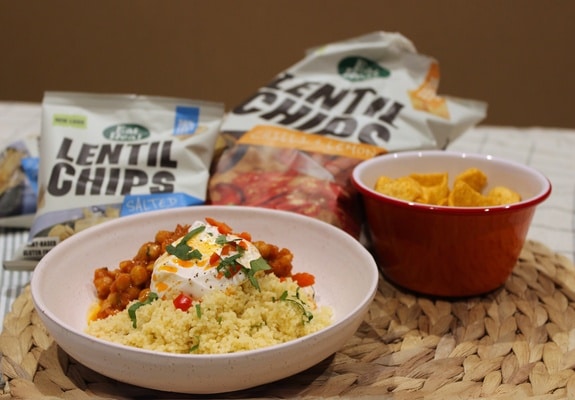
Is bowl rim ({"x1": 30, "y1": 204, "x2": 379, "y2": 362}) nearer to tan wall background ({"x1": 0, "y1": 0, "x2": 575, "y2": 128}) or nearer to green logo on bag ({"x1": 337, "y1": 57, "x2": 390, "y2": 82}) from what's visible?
green logo on bag ({"x1": 337, "y1": 57, "x2": 390, "y2": 82})

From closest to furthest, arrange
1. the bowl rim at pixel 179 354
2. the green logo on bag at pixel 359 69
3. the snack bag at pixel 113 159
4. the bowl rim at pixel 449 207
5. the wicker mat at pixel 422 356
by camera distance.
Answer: the bowl rim at pixel 179 354 < the wicker mat at pixel 422 356 < the bowl rim at pixel 449 207 < the snack bag at pixel 113 159 < the green logo on bag at pixel 359 69

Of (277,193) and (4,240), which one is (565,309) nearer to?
(277,193)

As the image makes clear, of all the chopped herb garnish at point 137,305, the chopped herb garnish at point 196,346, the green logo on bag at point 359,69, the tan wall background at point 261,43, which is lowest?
the tan wall background at point 261,43

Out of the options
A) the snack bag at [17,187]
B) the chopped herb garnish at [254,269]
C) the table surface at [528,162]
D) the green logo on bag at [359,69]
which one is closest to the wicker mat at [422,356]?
the chopped herb garnish at [254,269]

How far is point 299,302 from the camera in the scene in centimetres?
94

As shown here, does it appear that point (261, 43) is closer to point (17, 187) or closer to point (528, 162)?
point (528, 162)

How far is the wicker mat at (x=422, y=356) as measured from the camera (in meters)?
0.87

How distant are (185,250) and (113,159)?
0.51 metres

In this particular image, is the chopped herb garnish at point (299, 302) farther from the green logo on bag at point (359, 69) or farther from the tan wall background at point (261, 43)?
the tan wall background at point (261, 43)

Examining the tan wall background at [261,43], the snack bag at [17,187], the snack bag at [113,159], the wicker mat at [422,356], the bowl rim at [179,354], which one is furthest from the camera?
the tan wall background at [261,43]

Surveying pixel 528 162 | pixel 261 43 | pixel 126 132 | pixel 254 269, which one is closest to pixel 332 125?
pixel 126 132

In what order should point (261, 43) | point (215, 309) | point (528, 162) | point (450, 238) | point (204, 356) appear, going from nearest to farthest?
point (204, 356) < point (215, 309) < point (450, 238) < point (528, 162) < point (261, 43)

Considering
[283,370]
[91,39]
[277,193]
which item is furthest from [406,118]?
[91,39]

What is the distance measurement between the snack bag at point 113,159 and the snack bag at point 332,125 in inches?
3.1
